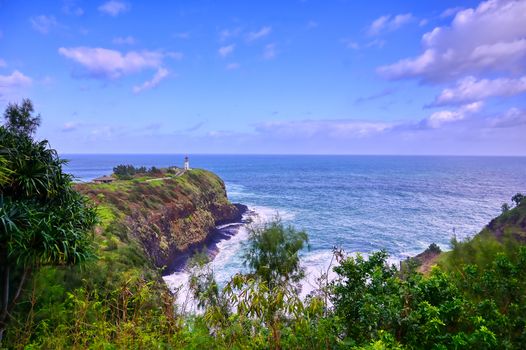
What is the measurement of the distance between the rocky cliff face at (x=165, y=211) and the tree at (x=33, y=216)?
17.1 metres

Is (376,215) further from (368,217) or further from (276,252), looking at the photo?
(276,252)

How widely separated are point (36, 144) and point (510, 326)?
54.8 feet

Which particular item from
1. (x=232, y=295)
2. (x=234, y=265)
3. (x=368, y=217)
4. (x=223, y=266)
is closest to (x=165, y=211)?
(x=223, y=266)

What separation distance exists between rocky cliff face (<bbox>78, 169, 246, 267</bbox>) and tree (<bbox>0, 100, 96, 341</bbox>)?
17.1 metres

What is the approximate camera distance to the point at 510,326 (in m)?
6.30

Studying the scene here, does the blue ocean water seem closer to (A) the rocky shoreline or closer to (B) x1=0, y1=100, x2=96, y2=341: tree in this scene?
(A) the rocky shoreline

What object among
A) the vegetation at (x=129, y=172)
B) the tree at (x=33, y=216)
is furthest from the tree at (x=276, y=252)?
the vegetation at (x=129, y=172)

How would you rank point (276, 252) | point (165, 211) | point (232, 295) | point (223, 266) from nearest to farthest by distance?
point (232, 295) → point (276, 252) → point (223, 266) → point (165, 211)

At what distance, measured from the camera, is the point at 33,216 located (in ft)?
40.4

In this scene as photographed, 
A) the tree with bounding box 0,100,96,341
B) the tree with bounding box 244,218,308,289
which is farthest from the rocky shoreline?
the tree with bounding box 0,100,96,341

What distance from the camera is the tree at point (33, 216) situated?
11664 millimetres

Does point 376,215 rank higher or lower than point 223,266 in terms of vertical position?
higher

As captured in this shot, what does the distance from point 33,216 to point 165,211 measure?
3354 centimetres

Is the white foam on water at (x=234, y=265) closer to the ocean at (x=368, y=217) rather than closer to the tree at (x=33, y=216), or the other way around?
the ocean at (x=368, y=217)
